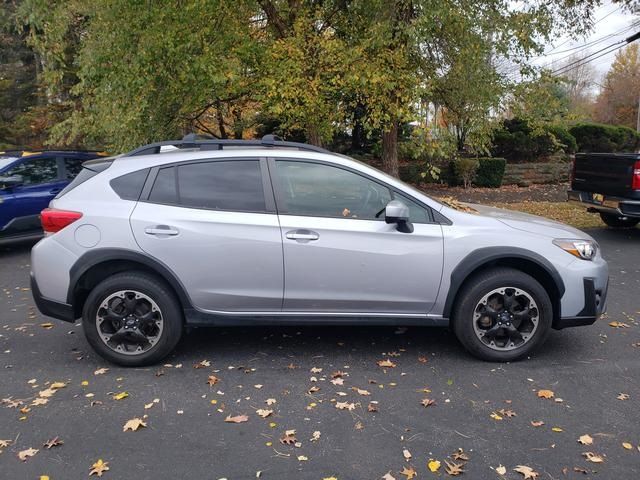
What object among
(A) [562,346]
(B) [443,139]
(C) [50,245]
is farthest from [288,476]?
(B) [443,139]

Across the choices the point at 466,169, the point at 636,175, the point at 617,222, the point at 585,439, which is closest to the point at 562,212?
the point at 617,222

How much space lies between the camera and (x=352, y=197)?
442cm

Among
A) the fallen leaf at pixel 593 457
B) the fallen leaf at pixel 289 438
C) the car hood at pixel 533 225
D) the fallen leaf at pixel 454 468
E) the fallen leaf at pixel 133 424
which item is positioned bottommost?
the fallen leaf at pixel 133 424

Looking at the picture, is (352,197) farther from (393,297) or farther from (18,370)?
(18,370)

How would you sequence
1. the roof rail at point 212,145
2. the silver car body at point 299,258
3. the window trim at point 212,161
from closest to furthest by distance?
the silver car body at point 299,258, the window trim at point 212,161, the roof rail at point 212,145

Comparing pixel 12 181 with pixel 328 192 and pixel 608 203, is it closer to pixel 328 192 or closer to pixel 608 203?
pixel 328 192

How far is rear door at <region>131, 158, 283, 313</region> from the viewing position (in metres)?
4.25

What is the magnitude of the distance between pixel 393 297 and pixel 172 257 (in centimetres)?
173

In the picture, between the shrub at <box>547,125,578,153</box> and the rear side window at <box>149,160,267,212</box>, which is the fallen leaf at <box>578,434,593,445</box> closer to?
the rear side window at <box>149,160,267,212</box>

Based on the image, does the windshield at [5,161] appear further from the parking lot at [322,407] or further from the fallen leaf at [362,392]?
the fallen leaf at [362,392]

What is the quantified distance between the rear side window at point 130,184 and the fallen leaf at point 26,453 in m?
1.93

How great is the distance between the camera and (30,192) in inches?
351

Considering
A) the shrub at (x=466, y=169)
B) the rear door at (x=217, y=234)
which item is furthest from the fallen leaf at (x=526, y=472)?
the shrub at (x=466, y=169)

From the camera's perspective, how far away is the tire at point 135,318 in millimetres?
4281
